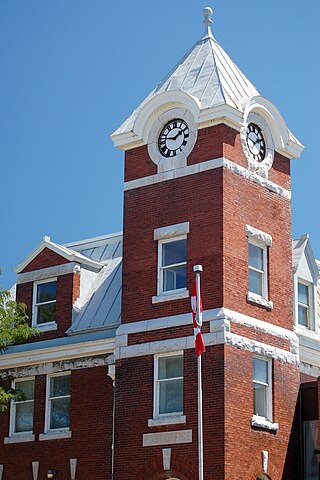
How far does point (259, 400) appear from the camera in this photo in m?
30.2

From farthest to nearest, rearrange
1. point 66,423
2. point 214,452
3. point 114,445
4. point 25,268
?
point 25,268, point 66,423, point 114,445, point 214,452

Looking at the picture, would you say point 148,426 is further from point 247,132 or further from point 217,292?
point 247,132

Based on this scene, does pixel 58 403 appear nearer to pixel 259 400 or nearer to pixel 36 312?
pixel 36 312

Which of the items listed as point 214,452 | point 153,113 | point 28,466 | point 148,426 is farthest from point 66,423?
point 153,113

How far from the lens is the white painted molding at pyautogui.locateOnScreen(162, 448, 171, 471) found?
95.0 feet

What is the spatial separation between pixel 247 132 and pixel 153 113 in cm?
296

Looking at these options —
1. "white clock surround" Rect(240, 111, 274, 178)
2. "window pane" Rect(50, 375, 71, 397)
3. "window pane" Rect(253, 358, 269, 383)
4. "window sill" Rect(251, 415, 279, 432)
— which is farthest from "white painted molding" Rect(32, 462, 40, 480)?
"white clock surround" Rect(240, 111, 274, 178)

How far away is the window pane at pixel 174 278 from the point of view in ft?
100

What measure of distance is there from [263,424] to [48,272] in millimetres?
9770

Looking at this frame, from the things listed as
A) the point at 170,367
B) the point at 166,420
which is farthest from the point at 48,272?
the point at 166,420

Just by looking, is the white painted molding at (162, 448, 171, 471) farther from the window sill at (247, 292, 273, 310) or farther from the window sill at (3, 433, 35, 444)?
the window sill at (3, 433, 35, 444)

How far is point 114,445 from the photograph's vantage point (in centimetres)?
3047

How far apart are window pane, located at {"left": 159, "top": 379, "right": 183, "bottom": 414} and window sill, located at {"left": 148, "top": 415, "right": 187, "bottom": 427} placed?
1.23 feet

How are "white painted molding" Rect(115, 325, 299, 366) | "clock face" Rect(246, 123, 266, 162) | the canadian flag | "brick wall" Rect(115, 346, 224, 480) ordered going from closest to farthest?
the canadian flag → "brick wall" Rect(115, 346, 224, 480) → "white painted molding" Rect(115, 325, 299, 366) → "clock face" Rect(246, 123, 266, 162)
